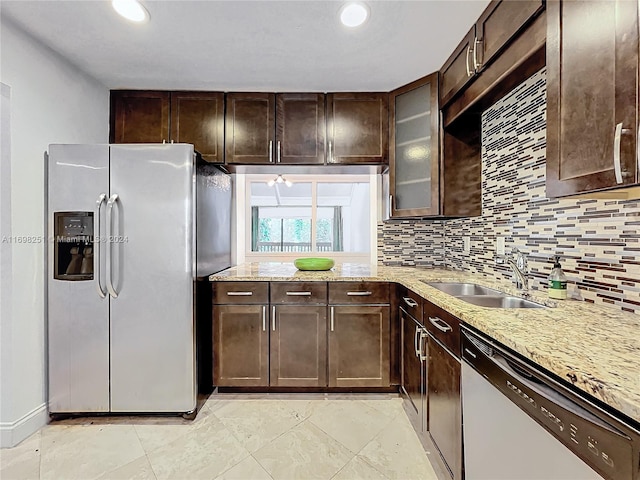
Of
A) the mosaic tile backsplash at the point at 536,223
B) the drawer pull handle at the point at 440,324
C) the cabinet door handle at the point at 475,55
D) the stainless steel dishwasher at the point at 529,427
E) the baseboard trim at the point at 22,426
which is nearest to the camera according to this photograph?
the stainless steel dishwasher at the point at 529,427

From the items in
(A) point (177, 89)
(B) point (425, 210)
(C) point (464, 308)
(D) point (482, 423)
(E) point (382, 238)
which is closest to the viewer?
(D) point (482, 423)

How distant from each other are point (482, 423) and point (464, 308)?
1.33 ft

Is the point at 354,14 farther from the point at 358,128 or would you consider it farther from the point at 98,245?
the point at 98,245

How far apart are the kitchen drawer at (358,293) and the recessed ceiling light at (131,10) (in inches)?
75.5

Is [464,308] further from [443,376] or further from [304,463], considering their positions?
[304,463]

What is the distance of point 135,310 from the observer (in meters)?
2.03

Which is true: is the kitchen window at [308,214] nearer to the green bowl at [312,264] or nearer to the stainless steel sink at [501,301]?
the green bowl at [312,264]

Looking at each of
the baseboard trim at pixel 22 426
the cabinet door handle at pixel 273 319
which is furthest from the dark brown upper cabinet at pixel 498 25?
the baseboard trim at pixel 22 426

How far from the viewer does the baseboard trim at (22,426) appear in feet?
5.85

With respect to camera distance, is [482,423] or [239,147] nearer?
[482,423]

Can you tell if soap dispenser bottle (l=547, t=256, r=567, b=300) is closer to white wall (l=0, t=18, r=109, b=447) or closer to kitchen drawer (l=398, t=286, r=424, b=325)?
kitchen drawer (l=398, t=286, r=424, b=325)

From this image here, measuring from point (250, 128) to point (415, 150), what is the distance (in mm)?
1306

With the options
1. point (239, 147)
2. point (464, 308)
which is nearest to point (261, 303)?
point (239, 147)

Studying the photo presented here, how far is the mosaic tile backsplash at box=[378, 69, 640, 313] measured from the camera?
4.13ft
